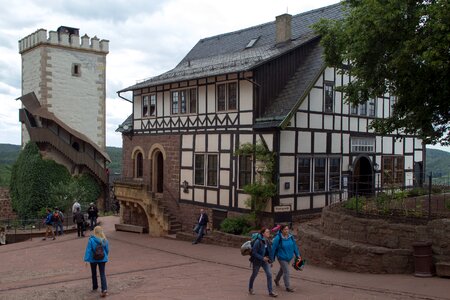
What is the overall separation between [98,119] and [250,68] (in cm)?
2314

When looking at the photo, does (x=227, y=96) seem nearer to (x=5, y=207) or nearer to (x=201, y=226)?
(x=201, y=226)

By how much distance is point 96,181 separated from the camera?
3888 cm

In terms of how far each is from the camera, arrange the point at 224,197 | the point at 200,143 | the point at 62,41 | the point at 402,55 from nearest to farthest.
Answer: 1. the point at 402,55
2. the point at 224,197
3. the point at 200,143
4. the point at 62,41

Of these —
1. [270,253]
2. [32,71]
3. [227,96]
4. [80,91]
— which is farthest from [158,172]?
[32,71]

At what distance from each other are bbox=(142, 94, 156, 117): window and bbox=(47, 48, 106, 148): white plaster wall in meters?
12.9

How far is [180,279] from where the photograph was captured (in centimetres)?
1297

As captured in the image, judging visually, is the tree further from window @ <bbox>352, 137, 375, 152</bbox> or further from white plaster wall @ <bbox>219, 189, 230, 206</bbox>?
white plaster wall @ <bbox>219, 189, 230, 206</bbox>

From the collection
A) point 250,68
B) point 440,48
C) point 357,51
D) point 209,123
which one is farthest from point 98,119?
point 440,48

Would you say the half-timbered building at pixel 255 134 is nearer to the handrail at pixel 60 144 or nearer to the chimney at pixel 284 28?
the chimney at pixel 284 28

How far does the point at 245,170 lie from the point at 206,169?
2609 mm

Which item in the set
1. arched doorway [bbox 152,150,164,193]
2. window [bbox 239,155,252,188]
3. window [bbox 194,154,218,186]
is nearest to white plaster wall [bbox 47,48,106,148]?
arched doorway [bbox 152,150,164,193]

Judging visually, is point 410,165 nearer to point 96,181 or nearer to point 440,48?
point 440,48

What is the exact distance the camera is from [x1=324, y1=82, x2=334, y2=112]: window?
72.3ft

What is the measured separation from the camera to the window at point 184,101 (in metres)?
24.2
